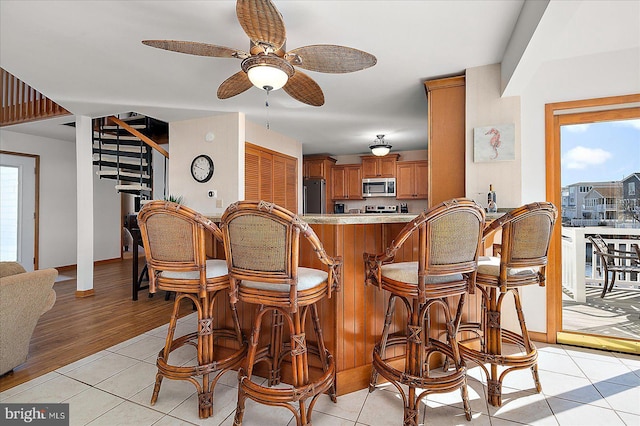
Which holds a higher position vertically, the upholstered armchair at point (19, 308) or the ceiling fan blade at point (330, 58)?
the ceiling fan blade at point (330, 58)

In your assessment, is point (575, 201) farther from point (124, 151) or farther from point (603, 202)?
point (124, 151)

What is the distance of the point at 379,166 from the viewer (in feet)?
20.9

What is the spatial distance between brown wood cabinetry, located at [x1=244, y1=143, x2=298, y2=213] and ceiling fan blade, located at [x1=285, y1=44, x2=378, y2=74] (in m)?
2.54

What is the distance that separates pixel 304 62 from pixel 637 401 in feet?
9.39

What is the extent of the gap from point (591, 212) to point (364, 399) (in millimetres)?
2585

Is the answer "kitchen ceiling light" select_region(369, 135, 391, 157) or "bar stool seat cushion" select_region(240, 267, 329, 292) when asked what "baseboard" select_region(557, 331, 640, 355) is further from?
"kitchen ceiling light" select_region(369, 135, 391, 157)

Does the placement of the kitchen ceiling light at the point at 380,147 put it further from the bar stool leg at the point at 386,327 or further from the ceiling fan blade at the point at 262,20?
the bar stool leg at the point at 386,327

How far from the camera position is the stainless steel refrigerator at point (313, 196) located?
6281 millimetres

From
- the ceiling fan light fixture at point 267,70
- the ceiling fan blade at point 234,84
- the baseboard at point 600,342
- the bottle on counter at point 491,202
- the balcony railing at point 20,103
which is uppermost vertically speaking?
the balcony railing at point 20,103

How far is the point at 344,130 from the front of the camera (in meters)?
4.91

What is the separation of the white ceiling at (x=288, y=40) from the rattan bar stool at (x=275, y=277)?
1456 millimetres

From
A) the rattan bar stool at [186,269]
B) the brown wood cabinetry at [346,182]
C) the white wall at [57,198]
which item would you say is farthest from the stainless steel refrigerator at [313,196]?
the rattan bar stool at [186,269]

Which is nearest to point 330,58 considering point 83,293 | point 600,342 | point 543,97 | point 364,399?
point 543,97

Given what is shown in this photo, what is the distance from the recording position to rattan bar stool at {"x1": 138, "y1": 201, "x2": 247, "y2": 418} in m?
1.53
